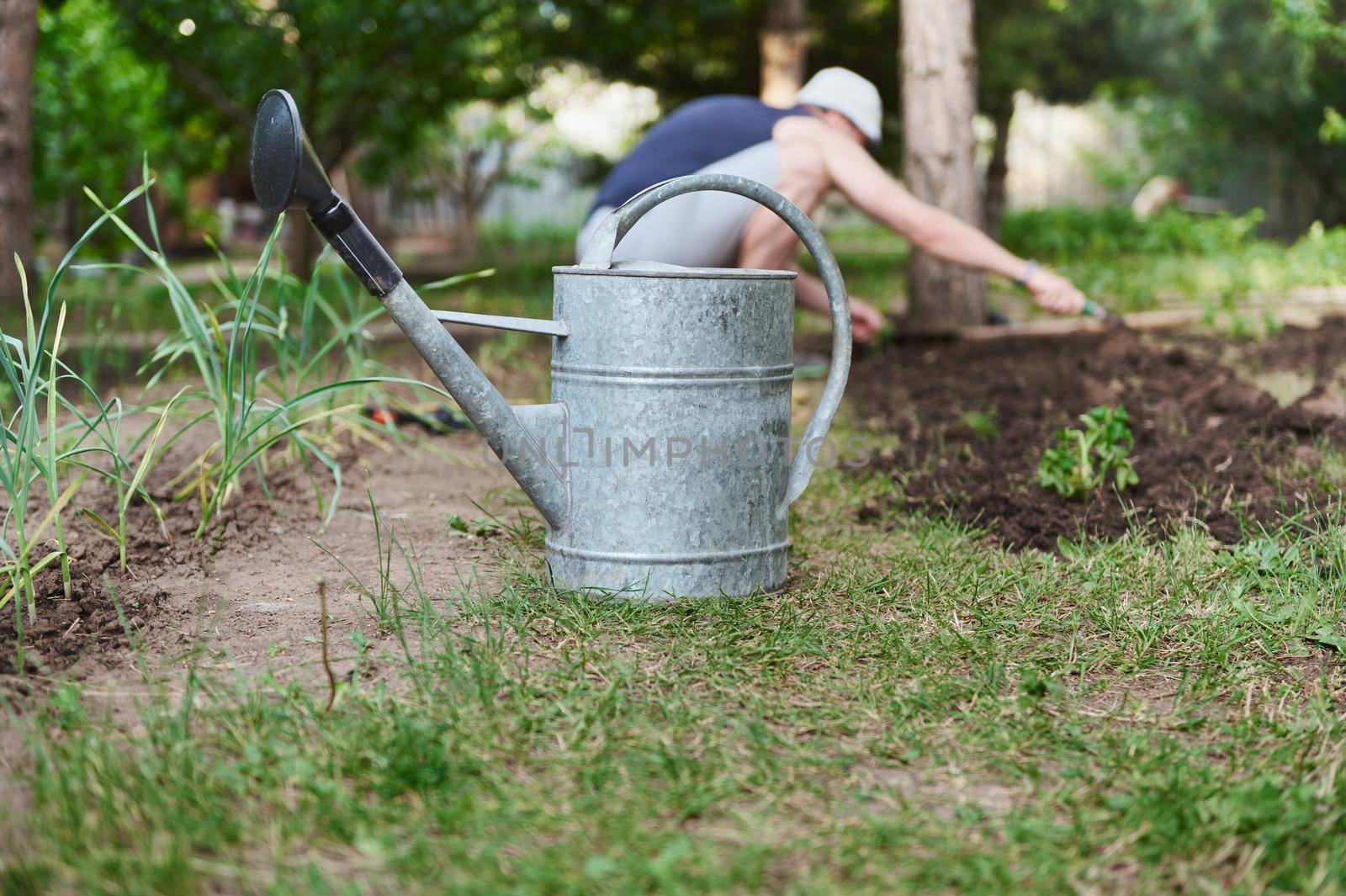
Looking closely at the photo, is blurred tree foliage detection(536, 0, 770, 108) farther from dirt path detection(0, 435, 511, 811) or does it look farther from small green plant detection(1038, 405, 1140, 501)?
small green plant detection(1038, 405, 1140, 501)

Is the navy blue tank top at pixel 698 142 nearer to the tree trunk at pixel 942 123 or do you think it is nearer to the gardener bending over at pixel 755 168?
the gardener bending over at pixel 755 168

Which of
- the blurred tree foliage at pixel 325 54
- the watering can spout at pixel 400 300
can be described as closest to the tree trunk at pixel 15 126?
the blurred tree foliage at pixel 325 54

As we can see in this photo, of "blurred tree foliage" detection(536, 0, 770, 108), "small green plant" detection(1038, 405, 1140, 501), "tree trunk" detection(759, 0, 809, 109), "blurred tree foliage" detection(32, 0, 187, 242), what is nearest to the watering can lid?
"small green plant" detection(1038, 405, 1140, 501)

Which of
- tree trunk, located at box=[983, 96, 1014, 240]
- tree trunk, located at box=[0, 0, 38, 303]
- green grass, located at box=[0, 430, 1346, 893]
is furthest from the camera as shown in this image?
tree trunk, located at box=[983, 96, 1014, 240]

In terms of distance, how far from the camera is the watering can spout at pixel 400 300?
1758 millimetres

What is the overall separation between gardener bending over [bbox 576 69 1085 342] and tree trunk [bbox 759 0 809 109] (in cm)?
402

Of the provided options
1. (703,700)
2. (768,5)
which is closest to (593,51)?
(768,5)

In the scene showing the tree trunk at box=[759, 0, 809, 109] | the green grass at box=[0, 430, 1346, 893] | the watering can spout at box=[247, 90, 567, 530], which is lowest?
the green grass at box=[0, 430, 1346, 893]

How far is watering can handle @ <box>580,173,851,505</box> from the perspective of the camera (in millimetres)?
2025

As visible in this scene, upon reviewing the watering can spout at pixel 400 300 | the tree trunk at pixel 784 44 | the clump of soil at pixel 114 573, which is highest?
the tree trunk at pixel 784 44

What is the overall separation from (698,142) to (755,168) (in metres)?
0.24

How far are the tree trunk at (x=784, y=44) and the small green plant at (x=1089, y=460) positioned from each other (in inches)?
217

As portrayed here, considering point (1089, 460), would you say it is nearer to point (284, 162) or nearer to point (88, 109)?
point (284, 162)

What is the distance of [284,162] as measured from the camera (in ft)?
5.75
